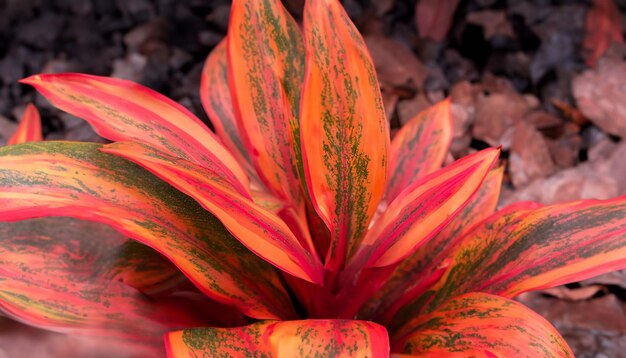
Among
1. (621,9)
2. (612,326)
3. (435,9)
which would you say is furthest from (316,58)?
(621,9)

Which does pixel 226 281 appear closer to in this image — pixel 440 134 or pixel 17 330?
pixel 17 330

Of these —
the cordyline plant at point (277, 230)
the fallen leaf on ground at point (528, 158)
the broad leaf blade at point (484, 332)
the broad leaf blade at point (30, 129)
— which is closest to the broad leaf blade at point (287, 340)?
the cordyline plant at point (277, 230)

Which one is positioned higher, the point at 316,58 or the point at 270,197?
the point at 316,58

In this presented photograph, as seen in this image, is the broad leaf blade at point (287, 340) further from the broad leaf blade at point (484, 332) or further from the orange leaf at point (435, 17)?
the orange leaf at point (435, 17)

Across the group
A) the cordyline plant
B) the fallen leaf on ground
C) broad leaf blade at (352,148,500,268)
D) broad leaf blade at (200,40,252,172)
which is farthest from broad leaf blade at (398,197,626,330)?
the fallen leaf on ground

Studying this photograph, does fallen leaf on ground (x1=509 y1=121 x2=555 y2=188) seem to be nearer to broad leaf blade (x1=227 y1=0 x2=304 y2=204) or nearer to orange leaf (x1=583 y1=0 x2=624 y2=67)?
orange leaf (x1=583 y1=0 x2=624 y2=67)

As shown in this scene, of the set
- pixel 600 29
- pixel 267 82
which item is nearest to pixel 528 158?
pixel 600 29
